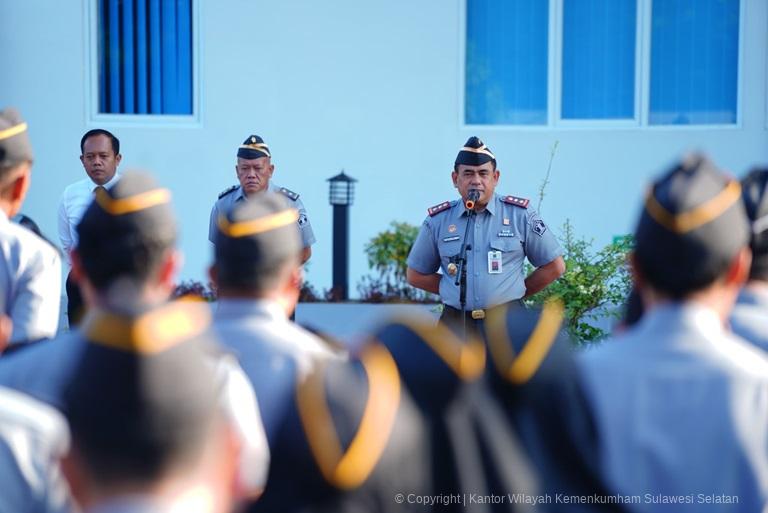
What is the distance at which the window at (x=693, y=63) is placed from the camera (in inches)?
376

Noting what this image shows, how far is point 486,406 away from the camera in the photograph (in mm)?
1693

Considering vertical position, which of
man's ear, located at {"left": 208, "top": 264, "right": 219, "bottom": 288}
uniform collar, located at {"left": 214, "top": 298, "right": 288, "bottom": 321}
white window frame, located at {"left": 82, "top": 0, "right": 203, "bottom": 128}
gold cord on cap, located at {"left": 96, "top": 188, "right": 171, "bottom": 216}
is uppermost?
white window frame, located at {"left": 82, "top": 0, "right": 203, "bottom": 128}

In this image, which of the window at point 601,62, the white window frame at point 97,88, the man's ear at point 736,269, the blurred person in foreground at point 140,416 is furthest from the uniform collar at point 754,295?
the white window frame at point 97,88

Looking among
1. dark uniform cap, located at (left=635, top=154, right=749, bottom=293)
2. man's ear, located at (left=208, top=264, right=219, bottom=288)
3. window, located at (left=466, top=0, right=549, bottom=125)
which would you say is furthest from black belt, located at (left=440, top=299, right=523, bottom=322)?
window, located at (left=466, top=0, right=549, bottom=125)

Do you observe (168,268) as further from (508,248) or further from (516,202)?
(516,202)

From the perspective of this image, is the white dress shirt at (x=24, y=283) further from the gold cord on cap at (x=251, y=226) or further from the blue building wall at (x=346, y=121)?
the blue building wall at (x=346, y=121)

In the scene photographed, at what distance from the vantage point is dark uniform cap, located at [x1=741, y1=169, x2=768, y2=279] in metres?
2.83

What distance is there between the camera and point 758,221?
2.86m

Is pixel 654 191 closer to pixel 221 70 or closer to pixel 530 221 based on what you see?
pixel 530 221

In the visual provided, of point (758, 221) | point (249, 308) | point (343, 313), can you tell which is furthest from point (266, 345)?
point (343, 313)

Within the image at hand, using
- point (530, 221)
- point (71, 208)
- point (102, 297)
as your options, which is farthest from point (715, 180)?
point (71, 208)

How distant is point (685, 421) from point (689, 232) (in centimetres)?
38

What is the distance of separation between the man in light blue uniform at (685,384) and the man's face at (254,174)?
4704 mm

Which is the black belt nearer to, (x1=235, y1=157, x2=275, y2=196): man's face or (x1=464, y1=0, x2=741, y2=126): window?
(x1=235, y1=157, x2=275, y2=196): man's face
